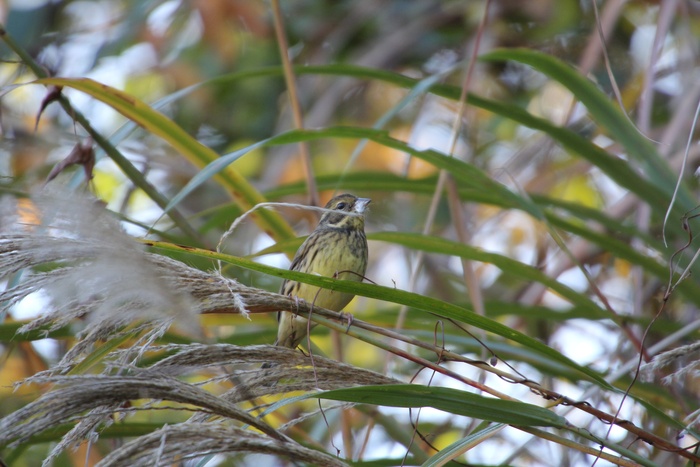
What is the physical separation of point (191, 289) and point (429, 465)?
0.67 metres

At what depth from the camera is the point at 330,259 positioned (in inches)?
137

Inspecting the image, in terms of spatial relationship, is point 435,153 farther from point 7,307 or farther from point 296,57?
point 296,57

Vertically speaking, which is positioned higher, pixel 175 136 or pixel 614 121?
pixel 175 136

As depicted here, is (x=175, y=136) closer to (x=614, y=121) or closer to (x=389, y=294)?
(x=389, y=294)

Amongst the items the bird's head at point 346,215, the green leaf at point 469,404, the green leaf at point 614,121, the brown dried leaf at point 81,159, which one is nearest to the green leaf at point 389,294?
the green leaf at point 469,404

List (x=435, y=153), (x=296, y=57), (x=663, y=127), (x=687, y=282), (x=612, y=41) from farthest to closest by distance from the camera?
(x=296, y=57)
(x=612, y=41)
(x=663, y=127)
(x=687, y=282)
(x=435, y=153)

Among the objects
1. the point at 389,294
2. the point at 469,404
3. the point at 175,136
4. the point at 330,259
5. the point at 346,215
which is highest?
the point at 346,215

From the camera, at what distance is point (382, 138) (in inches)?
99.0

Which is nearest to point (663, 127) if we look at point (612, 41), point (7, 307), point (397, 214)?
point (612, 41)

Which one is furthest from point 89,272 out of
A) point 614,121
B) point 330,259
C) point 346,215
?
point 346,215

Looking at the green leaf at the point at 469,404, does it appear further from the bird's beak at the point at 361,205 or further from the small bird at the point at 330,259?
the bird's beak at the point at 361,205

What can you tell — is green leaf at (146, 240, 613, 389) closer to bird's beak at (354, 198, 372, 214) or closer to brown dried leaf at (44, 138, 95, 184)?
brown dried leaf at (44, 138, 95, 184)

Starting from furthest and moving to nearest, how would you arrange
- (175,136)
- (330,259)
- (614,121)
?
(330,259), (175,136), (614,121)

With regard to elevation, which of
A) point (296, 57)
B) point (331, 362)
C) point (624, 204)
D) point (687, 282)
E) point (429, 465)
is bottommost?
point (429, 465)
